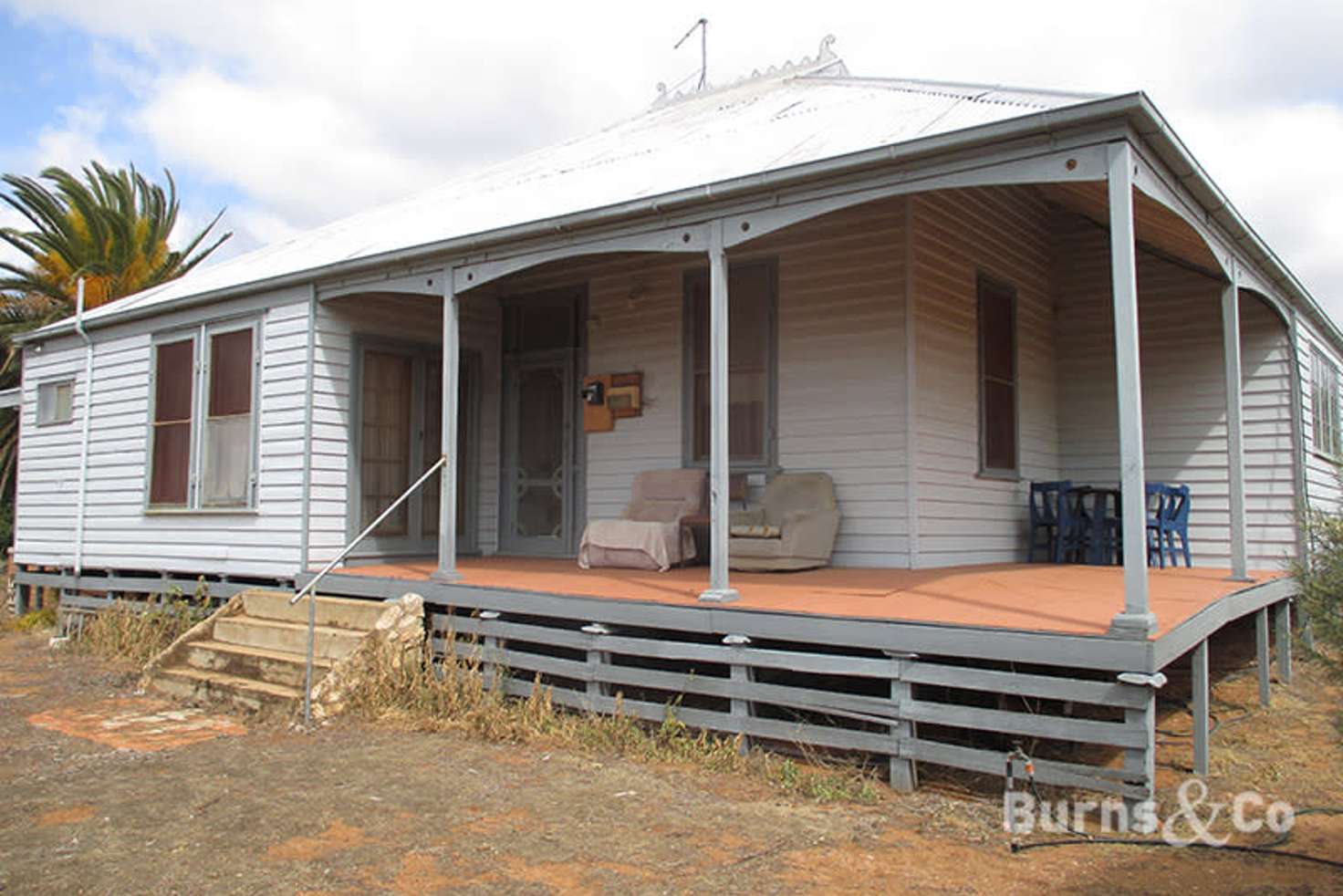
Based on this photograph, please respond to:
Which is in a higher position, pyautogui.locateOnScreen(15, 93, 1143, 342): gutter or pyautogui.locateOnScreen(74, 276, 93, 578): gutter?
pyautogui.locateOnScreen(15, 93, 1143, 342): gutter

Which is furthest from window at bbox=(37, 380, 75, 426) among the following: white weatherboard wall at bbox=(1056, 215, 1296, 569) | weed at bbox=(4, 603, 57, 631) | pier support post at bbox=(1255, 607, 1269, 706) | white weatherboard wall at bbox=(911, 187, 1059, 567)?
pier support post at bbox=(1255, 607, 1269, 706)

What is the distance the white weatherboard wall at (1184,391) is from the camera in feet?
28.8

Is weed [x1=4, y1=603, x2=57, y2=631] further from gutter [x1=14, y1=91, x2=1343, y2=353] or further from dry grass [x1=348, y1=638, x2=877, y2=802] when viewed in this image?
dry grass [x1=348, y1=638, x2=877, y2=802]

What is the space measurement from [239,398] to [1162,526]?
306 inches

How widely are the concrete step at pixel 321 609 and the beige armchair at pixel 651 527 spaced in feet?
5.36

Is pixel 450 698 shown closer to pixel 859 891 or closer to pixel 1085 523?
pixel 859 891

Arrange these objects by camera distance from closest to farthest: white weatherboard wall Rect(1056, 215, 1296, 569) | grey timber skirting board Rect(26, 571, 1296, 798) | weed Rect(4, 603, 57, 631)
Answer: grey timber skirting board Rect(26, 571, 1296, 798) → white weatherboard wall Rect(1056, 215, 1296, 569) → weed Rect(4, 603, 57, 631)

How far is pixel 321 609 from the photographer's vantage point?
7.39m

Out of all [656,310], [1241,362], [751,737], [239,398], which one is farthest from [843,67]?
[751,737]

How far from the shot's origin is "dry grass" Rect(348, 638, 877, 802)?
503 cm

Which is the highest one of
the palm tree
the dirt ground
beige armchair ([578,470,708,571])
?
the palm tree

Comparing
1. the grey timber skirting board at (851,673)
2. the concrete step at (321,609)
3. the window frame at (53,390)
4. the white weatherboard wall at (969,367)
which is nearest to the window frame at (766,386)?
the white weatherboard wall at (969,367)

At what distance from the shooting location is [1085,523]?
8.42 m

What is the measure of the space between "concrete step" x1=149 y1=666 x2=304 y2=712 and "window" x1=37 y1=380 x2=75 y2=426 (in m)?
4.86
